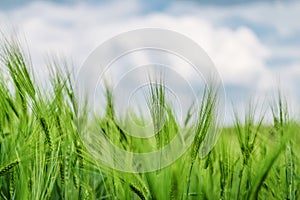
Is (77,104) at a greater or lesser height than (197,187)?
greater

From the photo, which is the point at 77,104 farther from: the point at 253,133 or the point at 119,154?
the point at 253,133

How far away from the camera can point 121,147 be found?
933 mm

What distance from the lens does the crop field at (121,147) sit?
2.71 feet

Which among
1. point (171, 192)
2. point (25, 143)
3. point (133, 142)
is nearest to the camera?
point (171, 192)

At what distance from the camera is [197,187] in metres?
0.94

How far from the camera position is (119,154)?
35.5 inches

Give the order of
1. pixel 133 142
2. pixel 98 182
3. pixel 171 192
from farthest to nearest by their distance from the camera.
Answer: pixel 98 182 < pixel 133 142 < pixel 171 192

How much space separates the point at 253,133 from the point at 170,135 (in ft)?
0.59

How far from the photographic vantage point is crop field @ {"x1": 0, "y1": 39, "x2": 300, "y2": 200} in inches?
32.5

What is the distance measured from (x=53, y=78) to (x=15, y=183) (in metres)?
0.22

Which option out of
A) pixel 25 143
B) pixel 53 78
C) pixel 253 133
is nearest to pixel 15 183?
pixel 25 143

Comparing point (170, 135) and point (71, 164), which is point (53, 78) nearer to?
point (71, 164)

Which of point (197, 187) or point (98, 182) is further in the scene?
point (98, 182)

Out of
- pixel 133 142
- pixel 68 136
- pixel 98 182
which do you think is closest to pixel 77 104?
pixel 68 136
